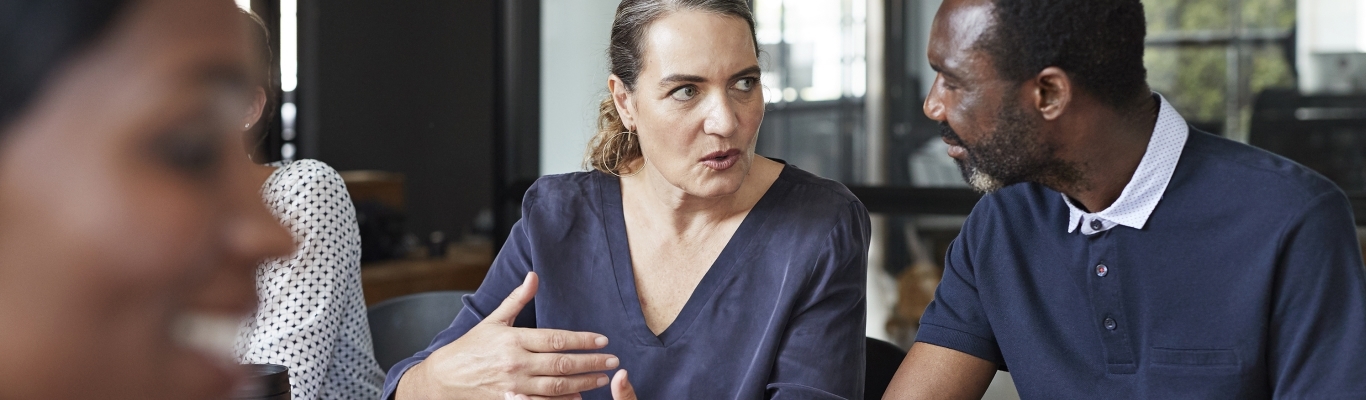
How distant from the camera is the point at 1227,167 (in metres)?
1.20

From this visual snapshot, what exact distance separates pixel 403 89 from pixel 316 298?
244 centimetres

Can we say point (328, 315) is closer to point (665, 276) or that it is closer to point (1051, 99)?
point (665, 276)

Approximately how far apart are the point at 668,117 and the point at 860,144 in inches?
109

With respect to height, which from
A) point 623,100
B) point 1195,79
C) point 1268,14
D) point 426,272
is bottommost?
point 426,272

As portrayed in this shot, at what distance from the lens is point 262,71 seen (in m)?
1.13

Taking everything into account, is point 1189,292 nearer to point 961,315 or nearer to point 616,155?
point 961,315

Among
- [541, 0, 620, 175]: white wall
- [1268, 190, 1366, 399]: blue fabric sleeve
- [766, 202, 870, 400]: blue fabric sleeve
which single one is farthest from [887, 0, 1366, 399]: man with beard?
[541, 0, 620, 175]: white wall

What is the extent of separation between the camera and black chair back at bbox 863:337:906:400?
5.55 feet

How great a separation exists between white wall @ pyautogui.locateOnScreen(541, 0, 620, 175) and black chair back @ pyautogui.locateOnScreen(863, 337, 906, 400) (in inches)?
82.7

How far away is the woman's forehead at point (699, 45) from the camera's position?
1.52 m

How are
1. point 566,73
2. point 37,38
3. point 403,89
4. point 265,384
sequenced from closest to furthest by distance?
point 37,38
point 265,384
point 566,73
point 403,89

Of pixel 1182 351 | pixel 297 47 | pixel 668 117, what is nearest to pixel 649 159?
pixel 668 117

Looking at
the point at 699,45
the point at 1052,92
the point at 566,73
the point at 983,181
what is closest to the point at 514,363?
the point at 699,45

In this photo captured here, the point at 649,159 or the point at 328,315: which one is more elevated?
the point at 649,159
